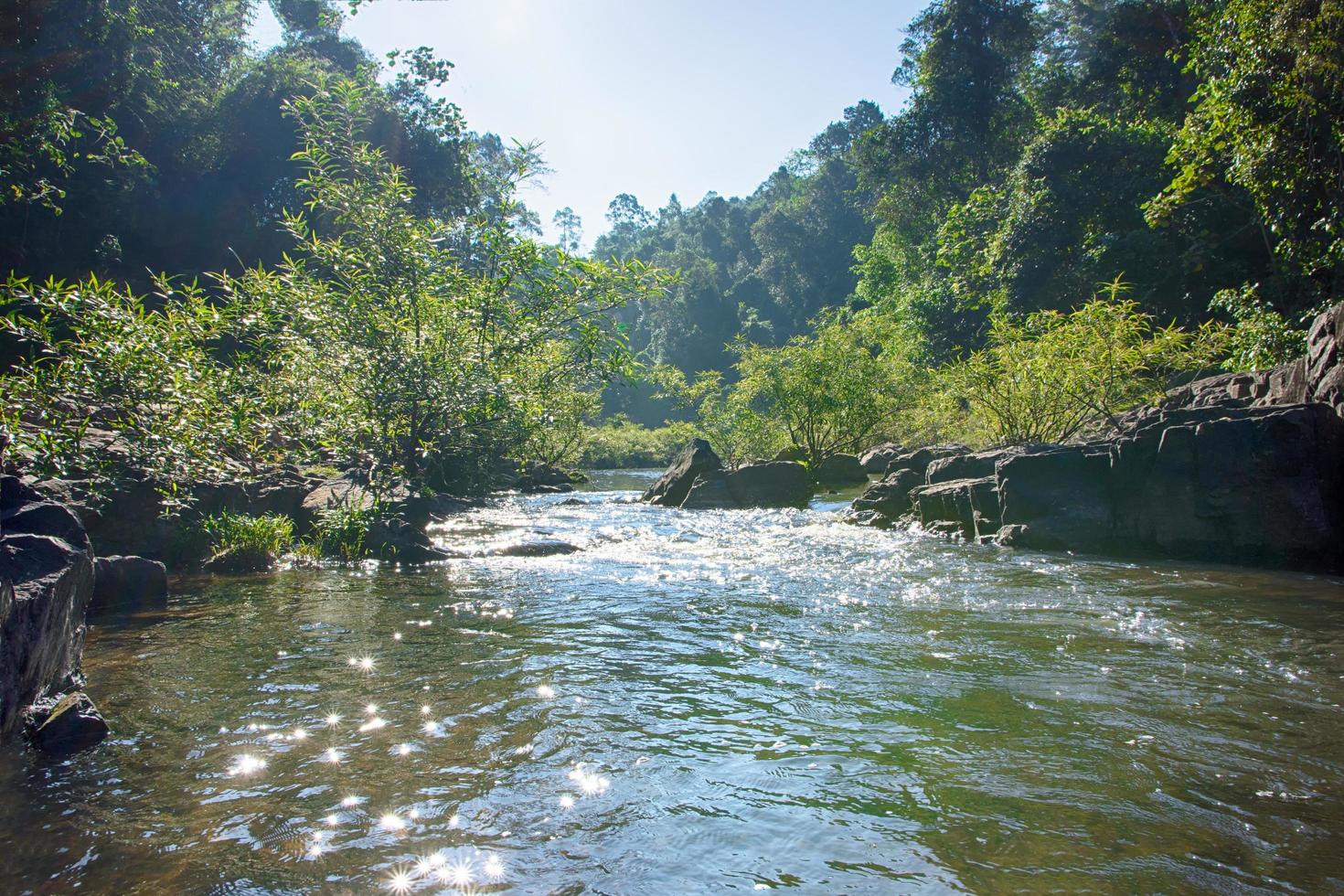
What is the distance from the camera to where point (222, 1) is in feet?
106

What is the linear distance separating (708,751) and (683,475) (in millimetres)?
14645

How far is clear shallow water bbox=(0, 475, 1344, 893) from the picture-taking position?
2.72m

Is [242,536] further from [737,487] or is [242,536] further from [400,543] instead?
[737,487]

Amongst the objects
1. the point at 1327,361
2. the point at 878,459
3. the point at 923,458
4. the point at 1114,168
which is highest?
the point at 1114,168

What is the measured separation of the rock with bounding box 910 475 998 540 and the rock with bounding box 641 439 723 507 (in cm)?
633

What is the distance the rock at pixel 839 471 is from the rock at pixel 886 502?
26.3 feet

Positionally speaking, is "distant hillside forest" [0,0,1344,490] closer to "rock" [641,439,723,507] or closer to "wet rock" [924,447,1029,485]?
"wet rock" [924,447,1029,485]

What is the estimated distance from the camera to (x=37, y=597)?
379 centimetres

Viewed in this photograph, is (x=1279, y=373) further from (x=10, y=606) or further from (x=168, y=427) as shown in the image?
(x=168, y=427)

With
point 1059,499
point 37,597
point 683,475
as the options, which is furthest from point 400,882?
point 683,475

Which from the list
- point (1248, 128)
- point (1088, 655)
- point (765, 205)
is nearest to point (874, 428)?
point (1248, 128)

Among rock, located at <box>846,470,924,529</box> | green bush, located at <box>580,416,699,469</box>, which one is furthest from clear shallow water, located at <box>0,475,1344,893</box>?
green bush, located at <box>580,416,699,469</box>

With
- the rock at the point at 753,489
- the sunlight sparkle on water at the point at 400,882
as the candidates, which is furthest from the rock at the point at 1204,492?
the sunlight sparkle on water at the point at 400,882

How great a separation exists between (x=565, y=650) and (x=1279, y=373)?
10469 millimetres
